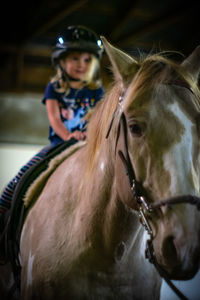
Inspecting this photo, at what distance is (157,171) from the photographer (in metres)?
1.15

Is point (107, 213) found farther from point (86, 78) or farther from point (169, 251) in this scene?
point (86, 78)

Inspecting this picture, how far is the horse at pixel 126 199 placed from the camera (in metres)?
1.10

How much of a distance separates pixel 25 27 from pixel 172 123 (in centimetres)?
545

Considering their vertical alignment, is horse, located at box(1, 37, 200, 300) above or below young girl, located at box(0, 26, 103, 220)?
below

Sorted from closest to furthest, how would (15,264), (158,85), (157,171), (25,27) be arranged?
(157,171)
(158,85)
(15,264)
(25,27)

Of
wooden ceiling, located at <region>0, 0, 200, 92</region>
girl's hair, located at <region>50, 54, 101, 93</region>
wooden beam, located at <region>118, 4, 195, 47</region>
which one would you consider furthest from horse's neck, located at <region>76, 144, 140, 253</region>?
wooden beam, located at <region>118, 4, 195, 47</region>

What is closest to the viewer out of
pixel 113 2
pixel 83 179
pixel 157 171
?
pixel 157 171

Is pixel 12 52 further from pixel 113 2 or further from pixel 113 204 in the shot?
pixel 113 204

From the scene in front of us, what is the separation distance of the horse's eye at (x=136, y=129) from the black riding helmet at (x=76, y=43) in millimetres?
1213

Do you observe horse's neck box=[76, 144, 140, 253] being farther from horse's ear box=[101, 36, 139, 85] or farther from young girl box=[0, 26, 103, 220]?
young girl box=[0, 26, 103, 220]

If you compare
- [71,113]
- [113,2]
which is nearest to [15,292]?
[71,113]

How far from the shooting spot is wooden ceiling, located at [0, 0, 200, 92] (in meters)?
5.45

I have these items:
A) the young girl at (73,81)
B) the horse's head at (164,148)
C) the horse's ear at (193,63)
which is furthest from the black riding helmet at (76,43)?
the horse's ear at (193,63)

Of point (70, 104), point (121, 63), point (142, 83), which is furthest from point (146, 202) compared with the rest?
point (70, 104)
